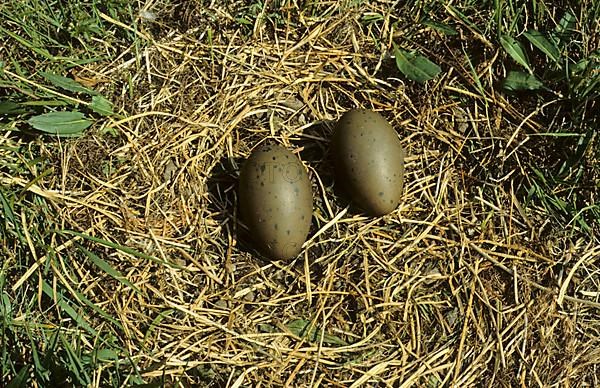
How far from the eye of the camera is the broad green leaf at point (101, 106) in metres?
2.17

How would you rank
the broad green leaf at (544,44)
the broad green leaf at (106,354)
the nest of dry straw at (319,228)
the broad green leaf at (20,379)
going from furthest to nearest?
the broad green leaf at (544,44)
the nest of dry straw at (319,228)
the broad green leaf at (106,354)
the broad green leaf at (20,379)

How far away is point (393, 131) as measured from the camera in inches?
84.2

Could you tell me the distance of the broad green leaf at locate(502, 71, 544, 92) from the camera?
2262mm

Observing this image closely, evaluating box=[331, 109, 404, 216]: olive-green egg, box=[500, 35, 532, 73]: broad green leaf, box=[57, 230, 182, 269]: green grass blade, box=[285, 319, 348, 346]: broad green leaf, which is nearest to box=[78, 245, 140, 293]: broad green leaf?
box=[57, 230, 182, 269]: green grass blade

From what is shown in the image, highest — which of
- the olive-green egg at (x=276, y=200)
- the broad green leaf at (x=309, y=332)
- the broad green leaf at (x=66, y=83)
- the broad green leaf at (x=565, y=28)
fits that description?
the broad green leaf at (x=565, y=28)

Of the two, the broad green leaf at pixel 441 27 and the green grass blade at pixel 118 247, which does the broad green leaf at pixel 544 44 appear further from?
the green grass blade at pixel 118 247

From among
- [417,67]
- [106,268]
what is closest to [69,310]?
[106,268]

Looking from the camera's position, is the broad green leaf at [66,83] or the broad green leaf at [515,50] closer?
the broad green leaf at [66,83]

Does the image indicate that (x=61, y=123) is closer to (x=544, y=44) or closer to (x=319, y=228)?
(x=319, y=228)

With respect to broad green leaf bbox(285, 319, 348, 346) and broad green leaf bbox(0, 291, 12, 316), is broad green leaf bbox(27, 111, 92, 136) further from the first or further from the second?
broad green leaf bbox(285, 319, 348, 346)

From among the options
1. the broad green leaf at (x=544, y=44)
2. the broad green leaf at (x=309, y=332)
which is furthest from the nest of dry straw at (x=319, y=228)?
the broad green leaf at (x=544, y=44)

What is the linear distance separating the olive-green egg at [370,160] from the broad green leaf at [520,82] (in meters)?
0.42

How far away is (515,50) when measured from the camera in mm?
2279

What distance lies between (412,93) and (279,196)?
1.91ft
